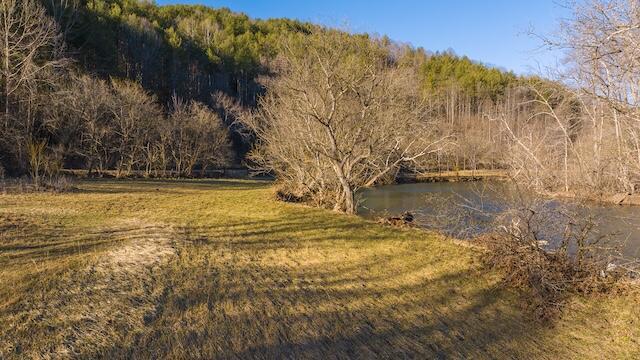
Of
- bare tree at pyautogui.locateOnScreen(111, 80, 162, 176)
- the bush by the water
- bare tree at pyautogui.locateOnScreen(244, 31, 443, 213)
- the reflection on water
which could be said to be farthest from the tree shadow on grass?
bare tree at pyautogui.locateOnScreen(111, 80, 162, 176)

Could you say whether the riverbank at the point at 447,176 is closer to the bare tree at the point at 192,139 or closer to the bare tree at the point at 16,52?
the bare tree at the point at 192,139

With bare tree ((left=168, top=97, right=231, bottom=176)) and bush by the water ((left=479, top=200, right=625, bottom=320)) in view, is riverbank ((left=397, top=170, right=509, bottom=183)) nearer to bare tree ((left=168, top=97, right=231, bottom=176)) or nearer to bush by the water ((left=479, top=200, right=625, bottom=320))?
bare tree ((left=168, top=97, right=231, bottom=176))

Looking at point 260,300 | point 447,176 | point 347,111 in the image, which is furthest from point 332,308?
point 447,176

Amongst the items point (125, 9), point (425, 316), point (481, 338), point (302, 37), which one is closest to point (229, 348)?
point (425, 316)

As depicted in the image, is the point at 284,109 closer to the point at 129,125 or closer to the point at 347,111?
the point at 347,111

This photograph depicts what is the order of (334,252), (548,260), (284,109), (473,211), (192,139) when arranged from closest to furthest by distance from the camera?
(548,260) < (334,252) < (473,211) < (284,109) < (192,139)

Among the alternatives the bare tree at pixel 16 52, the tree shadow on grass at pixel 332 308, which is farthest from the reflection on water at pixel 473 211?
the bare tree at pixel 16 52
